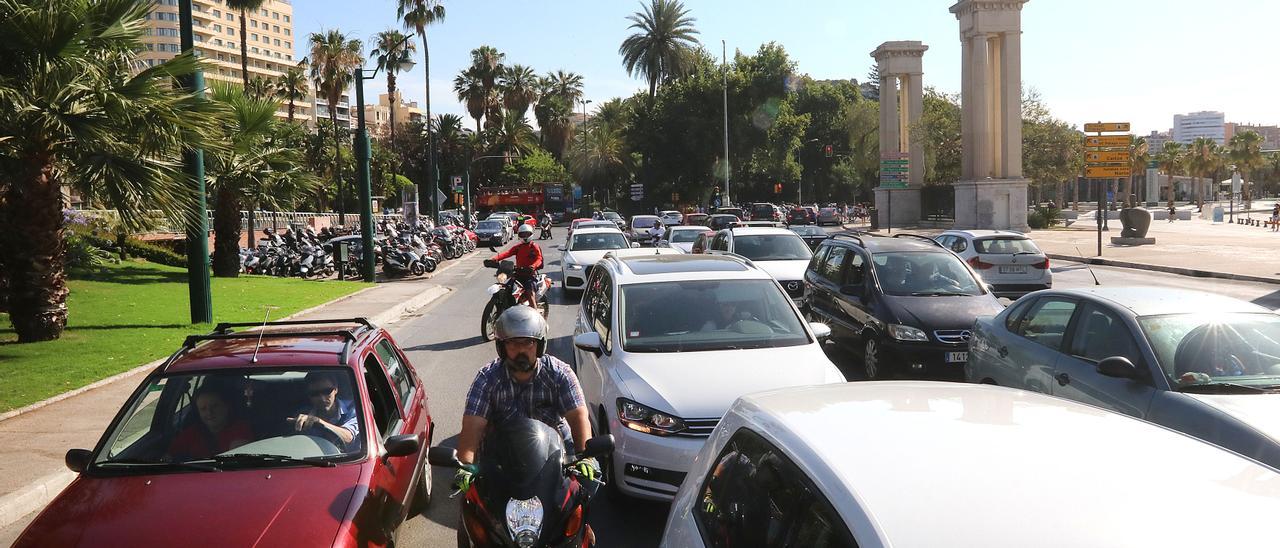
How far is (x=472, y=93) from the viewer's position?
290ft

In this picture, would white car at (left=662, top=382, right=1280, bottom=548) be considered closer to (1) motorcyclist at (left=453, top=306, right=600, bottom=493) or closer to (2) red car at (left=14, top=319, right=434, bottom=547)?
(1) motorcyclist at (left=453, top=306, right=600, bottom=493)

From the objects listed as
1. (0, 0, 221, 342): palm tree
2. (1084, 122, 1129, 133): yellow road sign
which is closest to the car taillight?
(0, 0, 221, 342): palm tree

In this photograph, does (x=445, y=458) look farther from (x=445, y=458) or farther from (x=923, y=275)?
(x=923, y=275)

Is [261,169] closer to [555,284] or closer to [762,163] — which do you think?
[555,284]

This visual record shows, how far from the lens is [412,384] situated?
255 inches

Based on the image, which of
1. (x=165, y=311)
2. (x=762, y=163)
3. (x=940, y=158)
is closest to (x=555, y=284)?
(x=165, y=311)

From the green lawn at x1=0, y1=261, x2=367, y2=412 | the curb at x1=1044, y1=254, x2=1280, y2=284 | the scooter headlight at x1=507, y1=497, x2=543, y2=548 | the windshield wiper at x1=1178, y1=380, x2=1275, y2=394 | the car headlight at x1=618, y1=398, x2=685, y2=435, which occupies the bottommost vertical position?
the curb at x1=1044, y1=254, x2=1280, y2=284

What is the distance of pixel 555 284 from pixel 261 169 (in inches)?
324

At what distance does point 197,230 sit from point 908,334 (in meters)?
Result: 10.7

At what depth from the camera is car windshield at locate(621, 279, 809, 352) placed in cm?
720

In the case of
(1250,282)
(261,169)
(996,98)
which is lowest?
(1250,282)

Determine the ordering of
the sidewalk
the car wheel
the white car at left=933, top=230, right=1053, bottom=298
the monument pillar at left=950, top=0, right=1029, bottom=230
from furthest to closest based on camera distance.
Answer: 1. the monument pillar at left=950, top=0, right=1029, bottom=230
2. the white car at left=933, top=230, right=1053, bottom=298
3. the car wheel
4. the sidewalk

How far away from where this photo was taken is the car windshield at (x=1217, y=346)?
5906mm

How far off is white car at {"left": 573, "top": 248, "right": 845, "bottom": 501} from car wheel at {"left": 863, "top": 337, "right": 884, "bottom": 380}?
273 centimetres
